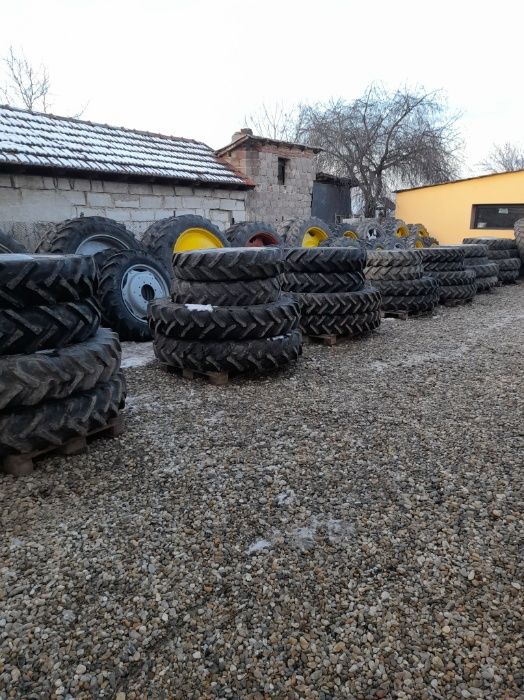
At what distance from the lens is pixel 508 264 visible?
35.7 ft

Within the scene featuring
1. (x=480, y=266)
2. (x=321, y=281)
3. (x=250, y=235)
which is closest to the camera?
(x=321, y=281)

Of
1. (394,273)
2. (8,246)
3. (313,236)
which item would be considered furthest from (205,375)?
(313,236)

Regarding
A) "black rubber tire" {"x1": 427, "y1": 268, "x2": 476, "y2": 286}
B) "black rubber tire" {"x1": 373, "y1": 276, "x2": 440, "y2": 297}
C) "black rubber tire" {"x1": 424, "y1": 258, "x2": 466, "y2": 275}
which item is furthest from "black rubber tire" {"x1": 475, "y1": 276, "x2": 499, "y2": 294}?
"black rubber tire" {"x1": 373, "y1": 276, "x2": 440, "y2": 297}

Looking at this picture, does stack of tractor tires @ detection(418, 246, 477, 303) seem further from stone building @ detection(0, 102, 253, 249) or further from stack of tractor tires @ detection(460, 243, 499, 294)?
stone building @ detection(0, 102, 253, 249)

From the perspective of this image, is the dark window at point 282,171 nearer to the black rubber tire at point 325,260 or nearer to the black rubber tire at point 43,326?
the black rubber tire at point 325,260

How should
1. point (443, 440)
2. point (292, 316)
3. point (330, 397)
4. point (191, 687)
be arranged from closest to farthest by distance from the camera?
Answer: 1. point (191, 687)
2. point (443, 440)
3. point (330, 397)
4. point (292, 316)

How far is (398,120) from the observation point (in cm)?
2150

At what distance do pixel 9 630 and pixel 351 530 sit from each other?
4.47ft

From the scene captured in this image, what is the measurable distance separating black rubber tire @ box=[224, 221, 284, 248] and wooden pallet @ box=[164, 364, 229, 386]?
Answer: 4421 millimetres

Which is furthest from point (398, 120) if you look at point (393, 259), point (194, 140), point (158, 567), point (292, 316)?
point (158, 567)

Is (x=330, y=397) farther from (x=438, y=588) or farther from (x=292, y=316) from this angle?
(x=438, y=588)

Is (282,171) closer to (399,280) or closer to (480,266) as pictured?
(480,266)

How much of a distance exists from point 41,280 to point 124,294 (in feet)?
10.5

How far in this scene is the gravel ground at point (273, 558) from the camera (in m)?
1.36
